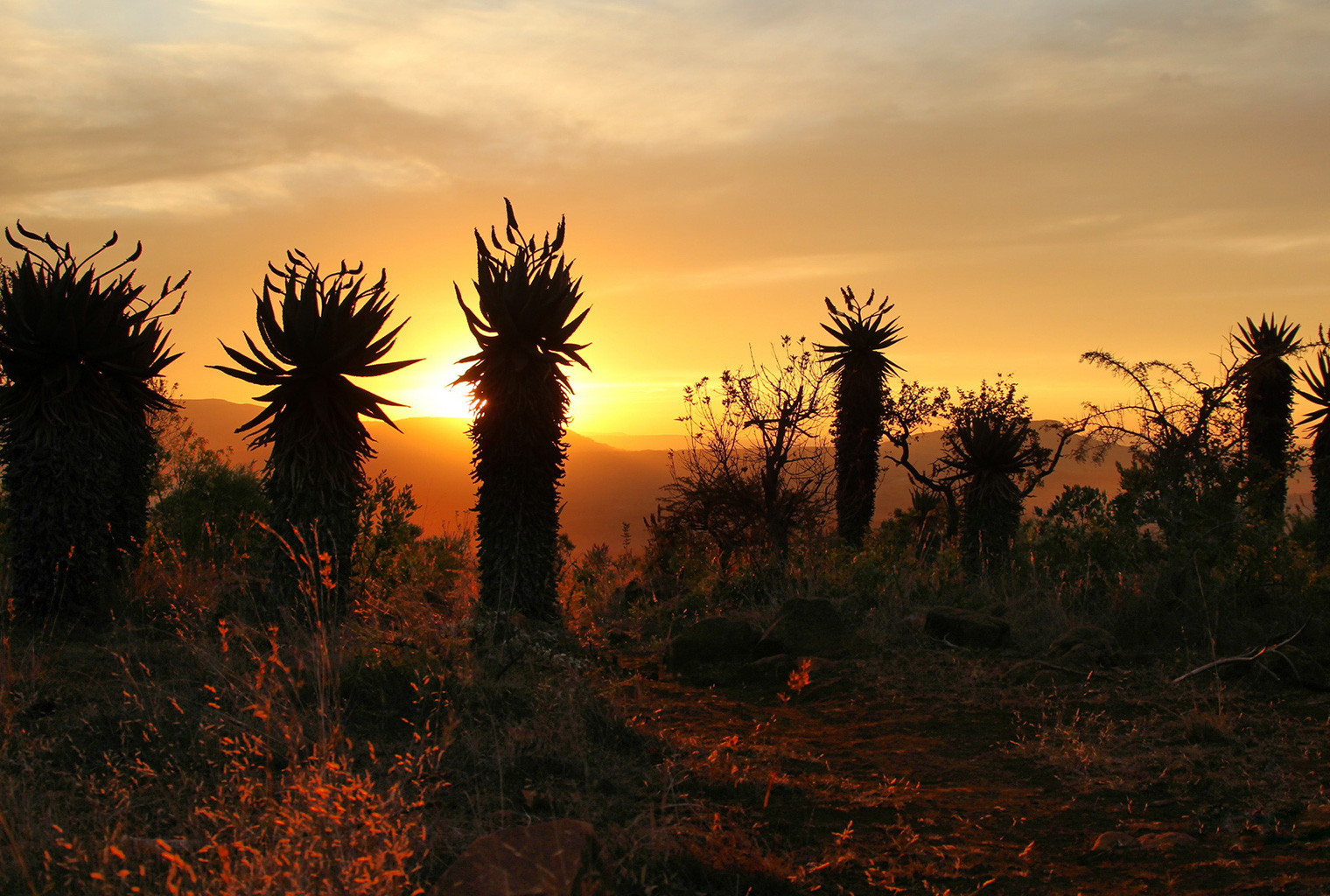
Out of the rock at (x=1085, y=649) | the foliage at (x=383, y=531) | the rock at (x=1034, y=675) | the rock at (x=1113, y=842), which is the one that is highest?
the foliage at (x=383, y=531)

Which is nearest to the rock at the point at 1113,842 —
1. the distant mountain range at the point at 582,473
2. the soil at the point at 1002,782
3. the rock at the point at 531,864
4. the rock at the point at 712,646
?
the soil at the point at 1002,782

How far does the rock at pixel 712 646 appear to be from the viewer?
8797mm

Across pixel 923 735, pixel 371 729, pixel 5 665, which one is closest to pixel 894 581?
pixel 923 735

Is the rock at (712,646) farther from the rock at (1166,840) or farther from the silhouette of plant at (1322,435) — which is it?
the silhouette of plant at (1322,435)

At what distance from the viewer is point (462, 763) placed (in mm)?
5086

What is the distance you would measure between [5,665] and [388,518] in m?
6.69

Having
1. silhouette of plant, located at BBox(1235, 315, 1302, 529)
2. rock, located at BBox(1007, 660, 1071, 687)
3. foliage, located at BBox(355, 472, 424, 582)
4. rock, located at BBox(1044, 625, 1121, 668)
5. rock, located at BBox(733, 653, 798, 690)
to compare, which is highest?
silhouette of plant, located at BBox(1235, 315, 1302, 529)

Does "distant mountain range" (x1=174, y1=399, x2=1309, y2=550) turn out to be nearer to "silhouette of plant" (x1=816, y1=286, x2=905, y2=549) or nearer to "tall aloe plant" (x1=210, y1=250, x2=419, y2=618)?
"silhouette of plant" (x1=816, y1=286, x2=905, y2=549)

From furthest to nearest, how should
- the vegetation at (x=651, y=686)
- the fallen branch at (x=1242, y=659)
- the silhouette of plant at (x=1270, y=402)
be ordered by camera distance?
the silhouette of plant at (x=1270, y=402), the fallen branch at (x=1242, y=659), the vegetation at (x=651, y=686)

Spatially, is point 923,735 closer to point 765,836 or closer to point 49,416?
point 765,836

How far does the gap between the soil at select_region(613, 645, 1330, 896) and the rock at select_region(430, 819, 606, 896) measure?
26.7 inches

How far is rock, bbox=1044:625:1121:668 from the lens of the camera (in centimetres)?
770

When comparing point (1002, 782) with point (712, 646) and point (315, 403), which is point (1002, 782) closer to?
point (712, 646)

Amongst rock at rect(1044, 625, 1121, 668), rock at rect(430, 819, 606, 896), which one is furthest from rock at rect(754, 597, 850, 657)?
rock at rect(430, 819, 606, 896)
